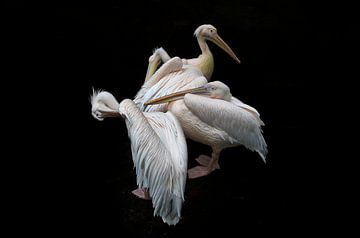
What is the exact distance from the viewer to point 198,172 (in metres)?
4.06

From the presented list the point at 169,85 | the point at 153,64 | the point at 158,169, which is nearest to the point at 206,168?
the point at 169,85

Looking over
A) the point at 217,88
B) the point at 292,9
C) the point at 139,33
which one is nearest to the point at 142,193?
the point at 217,88

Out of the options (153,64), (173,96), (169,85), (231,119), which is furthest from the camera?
(153,64)

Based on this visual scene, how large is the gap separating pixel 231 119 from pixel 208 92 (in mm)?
347

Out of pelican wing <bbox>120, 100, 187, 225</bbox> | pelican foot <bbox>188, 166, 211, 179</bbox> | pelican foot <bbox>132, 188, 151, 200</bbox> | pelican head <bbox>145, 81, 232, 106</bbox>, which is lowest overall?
pelican foot <bbox>132, 188, 151, 200</bbox>

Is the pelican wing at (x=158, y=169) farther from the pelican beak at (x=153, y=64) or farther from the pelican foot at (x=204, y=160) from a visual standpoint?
the pelican beak at (x=153, y=64)

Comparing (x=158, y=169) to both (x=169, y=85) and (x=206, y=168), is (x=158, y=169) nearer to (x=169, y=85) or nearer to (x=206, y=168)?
(x=206, y=168)

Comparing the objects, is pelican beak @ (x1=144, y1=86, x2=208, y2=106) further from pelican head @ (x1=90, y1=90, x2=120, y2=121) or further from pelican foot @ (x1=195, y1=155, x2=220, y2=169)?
pelican foot @ (x1=195, y1=155, x2=220, y2=169)

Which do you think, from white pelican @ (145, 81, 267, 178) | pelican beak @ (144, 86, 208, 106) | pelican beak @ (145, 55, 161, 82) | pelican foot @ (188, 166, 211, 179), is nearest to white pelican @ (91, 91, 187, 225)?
white pelican @ (145, 81, 267, 178)

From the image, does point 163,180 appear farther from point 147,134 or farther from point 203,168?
point 203,168

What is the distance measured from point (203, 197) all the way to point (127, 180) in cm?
63

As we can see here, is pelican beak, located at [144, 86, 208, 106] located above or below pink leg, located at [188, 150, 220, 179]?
above

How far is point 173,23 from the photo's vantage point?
714cm

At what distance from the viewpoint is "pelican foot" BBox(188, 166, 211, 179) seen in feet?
13.2
